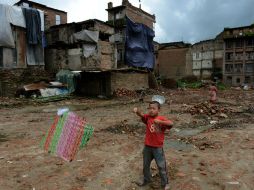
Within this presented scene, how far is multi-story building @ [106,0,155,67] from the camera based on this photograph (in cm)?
3119

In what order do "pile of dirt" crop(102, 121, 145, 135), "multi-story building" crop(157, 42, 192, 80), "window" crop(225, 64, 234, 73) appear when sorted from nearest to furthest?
"pile of dirt" crop(102, 121, 145, 135), "window" crop(225, 64, 234, 73), "multi-story building" crop(157, 42, 192, 80)

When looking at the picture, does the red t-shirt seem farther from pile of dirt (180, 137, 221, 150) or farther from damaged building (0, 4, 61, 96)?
damaged building (0, 4, 61, 96)

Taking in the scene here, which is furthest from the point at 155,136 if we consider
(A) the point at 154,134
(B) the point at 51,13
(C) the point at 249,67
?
(C) the point at 249,67

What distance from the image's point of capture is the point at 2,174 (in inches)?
195

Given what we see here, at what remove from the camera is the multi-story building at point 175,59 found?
5397 cm

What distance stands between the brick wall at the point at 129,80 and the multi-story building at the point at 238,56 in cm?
2685

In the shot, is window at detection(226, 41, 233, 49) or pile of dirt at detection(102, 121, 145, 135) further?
window at detection(226, 41, 233, 49)

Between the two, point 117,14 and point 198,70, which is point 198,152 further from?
point 198,70

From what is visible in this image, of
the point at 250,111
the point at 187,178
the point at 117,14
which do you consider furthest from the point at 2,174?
the point at 117,14

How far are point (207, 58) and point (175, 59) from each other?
232 inches

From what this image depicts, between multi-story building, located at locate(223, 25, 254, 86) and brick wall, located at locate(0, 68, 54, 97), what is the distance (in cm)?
3470

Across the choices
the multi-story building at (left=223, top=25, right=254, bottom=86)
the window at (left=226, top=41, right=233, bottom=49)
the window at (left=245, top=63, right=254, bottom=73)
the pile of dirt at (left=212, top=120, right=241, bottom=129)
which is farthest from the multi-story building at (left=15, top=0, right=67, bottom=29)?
the window at (left=245, top=63, right=254, bottom=73)

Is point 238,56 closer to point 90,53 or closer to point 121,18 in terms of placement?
point 121,18

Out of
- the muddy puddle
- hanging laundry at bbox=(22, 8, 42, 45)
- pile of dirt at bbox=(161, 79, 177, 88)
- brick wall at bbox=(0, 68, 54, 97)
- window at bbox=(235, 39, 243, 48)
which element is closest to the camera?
the muddy puddle
